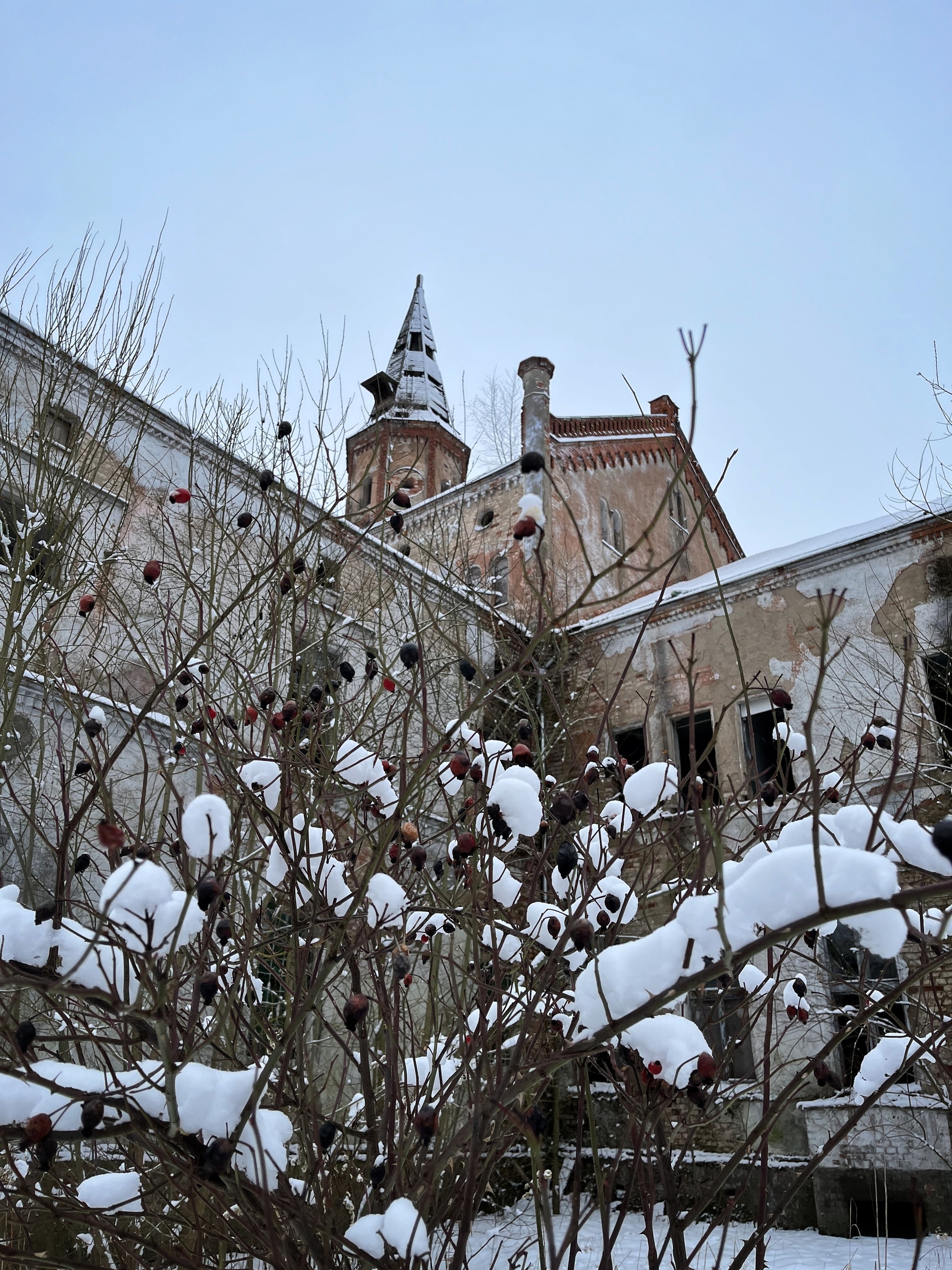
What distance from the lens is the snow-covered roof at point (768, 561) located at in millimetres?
12188

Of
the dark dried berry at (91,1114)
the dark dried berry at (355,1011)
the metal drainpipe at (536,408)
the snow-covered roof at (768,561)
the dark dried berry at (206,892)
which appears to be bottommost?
the dark dried berry at (91,1114)

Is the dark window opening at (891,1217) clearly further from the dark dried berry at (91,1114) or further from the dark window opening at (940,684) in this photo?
the dark dried berry at (91,1114)

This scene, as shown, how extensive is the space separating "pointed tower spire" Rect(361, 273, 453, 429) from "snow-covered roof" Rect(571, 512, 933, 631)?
12.8 metres

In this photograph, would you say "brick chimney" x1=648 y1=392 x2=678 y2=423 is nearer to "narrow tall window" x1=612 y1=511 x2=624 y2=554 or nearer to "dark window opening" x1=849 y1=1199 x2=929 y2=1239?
"narrow tall window" x1=612 y1=511 x2=624 y2=554

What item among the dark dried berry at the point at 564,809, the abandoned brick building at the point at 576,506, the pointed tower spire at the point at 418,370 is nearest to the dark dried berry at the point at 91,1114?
the dark dried berry at the point at 564,809

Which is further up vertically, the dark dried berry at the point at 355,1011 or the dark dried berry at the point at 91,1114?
the dark dried berry at the point at 355,1011

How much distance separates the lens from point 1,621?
24.0ft

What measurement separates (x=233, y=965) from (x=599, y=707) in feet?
36.5

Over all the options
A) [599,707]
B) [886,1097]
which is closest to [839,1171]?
[886,1097]

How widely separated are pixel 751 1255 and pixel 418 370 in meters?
27.7

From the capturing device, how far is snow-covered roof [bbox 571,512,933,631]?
1219cm

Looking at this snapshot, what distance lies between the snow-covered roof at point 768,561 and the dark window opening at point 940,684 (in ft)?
6.12

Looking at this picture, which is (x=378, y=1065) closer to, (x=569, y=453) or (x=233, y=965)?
(x=233, y=965)

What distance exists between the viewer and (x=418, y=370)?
101 ft
